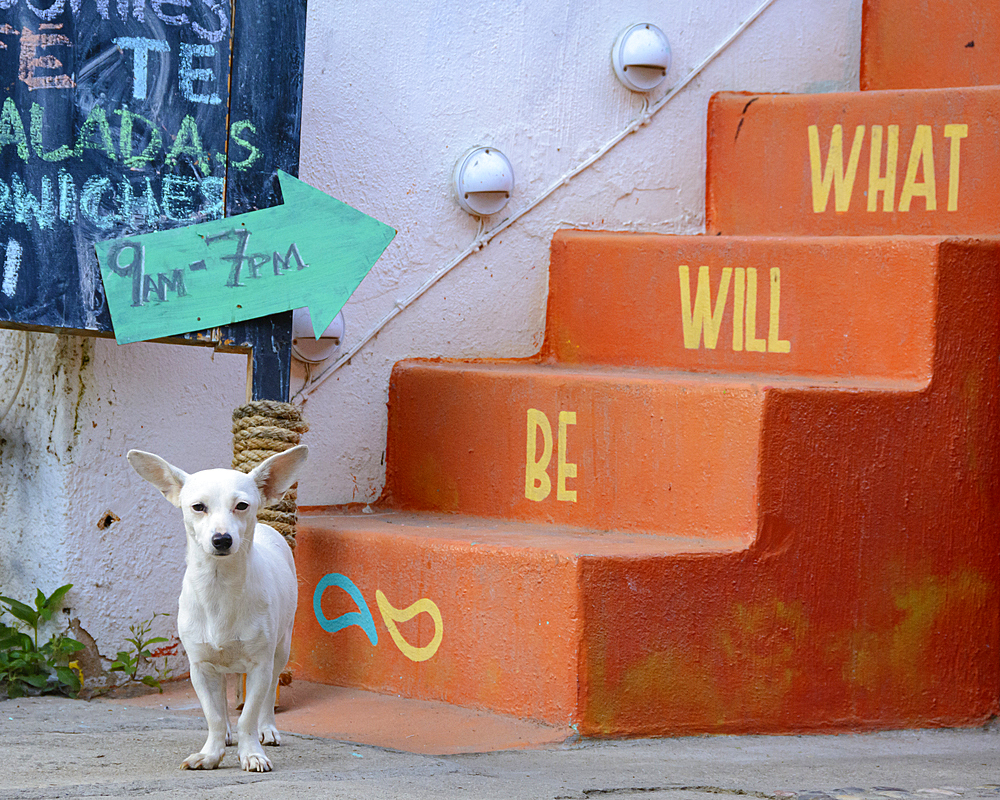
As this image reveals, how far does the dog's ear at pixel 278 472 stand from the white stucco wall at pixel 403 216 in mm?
980

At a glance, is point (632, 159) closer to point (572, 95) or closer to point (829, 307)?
point (572, 95)

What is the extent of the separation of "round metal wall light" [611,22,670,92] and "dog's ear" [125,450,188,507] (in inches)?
102

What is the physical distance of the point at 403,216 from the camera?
4441mm

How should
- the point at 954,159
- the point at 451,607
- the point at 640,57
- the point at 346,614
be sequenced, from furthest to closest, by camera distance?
the point at 640,57 → the point at 954,159 → the point at 346,614 → the point at 451,607

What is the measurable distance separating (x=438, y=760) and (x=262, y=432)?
39.3 inches

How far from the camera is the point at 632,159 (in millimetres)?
4840

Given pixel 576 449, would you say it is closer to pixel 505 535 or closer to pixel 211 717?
pixel 505 535

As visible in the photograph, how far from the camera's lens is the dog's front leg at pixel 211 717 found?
2.95m

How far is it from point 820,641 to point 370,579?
1.32 meters

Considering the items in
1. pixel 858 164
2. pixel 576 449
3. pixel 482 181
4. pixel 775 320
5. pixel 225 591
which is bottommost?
pixel 225 591

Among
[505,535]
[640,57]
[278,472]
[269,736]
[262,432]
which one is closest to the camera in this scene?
[278,472]

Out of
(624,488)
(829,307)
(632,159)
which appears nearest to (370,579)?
(624,488)

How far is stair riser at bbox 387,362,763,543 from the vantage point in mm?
3646

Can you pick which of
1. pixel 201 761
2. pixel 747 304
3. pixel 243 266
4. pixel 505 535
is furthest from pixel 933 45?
pixel 201 761
